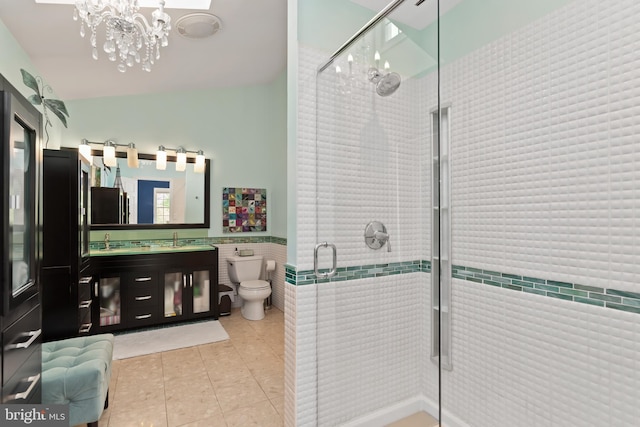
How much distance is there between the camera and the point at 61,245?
2566 millimetres

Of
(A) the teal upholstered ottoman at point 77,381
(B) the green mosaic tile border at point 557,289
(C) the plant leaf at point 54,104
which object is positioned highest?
(C) the plant leaf at point 54,104

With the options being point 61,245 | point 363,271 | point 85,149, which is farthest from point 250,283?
point 363,271

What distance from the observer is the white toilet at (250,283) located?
12.6 ft

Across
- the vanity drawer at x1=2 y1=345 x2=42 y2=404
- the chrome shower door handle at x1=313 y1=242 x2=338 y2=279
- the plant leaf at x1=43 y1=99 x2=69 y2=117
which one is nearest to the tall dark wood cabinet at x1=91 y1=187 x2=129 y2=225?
the plant leaf at x1=43 y1=99 x2=69 y2=117

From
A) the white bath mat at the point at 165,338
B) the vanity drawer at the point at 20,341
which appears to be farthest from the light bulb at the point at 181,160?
the vanity drawer at the point at 20,341

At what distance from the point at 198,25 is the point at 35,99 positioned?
150cm

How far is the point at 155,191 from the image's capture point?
4.00 meters

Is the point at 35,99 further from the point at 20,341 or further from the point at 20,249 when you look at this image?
the point at 20,341

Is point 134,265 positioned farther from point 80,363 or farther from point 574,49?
point 574,49

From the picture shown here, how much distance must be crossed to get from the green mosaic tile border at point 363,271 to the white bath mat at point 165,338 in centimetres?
196

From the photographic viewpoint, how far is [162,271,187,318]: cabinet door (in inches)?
143

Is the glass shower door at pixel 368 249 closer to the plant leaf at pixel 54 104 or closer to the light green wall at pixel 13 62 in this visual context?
the light green wall at pixel 13 62

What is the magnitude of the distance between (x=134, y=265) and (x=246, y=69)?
2.46m

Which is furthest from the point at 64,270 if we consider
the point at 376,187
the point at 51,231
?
the point at 376,187
